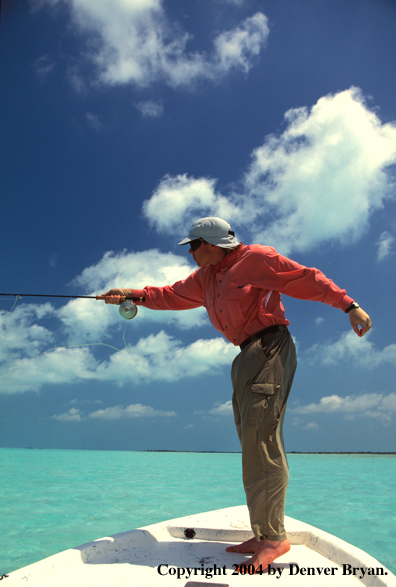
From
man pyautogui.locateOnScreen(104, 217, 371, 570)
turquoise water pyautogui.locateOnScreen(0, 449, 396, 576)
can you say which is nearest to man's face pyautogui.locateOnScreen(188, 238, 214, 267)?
man pyautogui.locateOnScreen(104, 217, 371, 570)

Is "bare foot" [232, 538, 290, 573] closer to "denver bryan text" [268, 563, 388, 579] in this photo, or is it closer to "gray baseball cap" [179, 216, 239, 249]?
"denver bryan text" [268, 563, 388, 579]

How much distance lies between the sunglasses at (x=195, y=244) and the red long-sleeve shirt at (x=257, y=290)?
0.61 ft

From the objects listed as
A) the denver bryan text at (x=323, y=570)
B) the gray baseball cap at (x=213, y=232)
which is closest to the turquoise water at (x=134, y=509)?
the denver bryan text at (x=323, y=570)

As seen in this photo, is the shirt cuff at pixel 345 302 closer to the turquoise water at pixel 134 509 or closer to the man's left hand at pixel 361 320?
the man's left hand at pixel 361 320

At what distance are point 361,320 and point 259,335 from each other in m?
0.57

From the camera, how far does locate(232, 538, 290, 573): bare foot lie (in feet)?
6.18

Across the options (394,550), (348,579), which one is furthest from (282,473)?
(394,550)

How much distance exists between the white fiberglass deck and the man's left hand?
1.12m

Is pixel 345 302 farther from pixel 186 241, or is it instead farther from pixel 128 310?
pixel 128 310

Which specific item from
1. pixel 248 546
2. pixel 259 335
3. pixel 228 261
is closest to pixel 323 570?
pixel 248 546

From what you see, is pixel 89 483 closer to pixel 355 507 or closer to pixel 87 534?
pixel 87 534

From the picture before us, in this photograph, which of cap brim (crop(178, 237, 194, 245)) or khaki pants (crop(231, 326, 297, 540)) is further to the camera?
cap brim (crop(178, 237, 194, 245))

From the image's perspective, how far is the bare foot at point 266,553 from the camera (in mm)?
1884

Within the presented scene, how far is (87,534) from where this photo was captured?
4547mm
